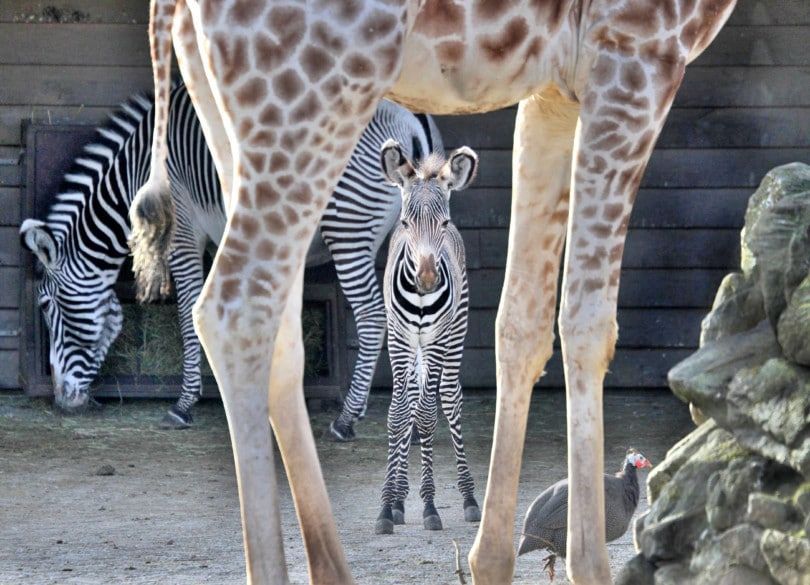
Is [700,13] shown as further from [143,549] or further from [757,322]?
[143,549]

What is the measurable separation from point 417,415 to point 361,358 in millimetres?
2258

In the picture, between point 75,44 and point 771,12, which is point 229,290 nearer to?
point 75,44

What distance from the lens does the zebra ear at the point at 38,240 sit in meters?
8.36

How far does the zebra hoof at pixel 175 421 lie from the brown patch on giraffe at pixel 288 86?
5566 millimetres

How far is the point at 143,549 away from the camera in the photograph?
4.91m

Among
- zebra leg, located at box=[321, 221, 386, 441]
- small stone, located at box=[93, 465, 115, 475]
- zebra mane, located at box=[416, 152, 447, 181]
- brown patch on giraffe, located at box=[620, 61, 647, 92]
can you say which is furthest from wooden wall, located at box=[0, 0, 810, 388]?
brown patch on giraffe, located at box=[620, 61, 647, 92]

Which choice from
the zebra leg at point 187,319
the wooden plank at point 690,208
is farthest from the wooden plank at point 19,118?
the wooden plank at point 690,208

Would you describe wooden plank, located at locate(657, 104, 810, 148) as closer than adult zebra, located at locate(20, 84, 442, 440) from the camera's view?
No

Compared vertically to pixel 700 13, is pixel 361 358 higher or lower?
lower

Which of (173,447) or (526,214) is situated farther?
(173,447)

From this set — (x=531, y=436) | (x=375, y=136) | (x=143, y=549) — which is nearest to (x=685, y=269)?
(x=531, y=436)

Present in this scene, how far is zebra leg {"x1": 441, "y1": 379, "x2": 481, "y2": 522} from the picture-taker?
5652 mm

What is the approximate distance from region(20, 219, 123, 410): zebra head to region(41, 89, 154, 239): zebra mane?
0.35m

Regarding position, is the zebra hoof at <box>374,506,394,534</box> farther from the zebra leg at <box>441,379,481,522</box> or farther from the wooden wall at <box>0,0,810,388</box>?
the wooden wall at <box>0,0,810,388</box>
